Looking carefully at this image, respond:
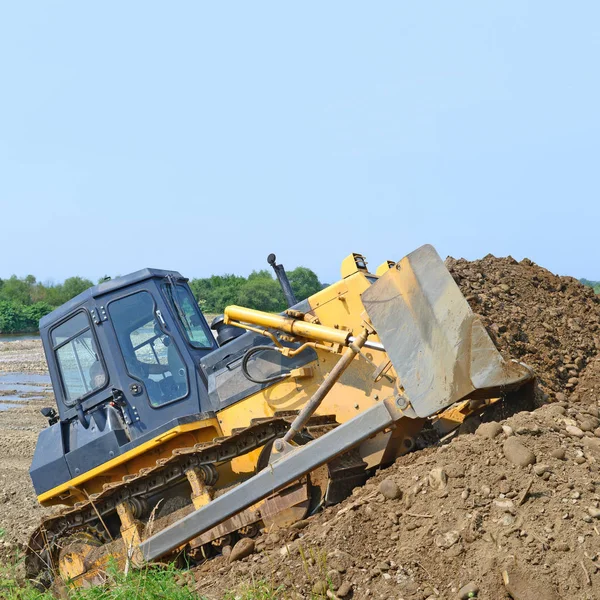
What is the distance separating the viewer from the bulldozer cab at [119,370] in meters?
6.67

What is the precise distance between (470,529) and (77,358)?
4.13 meters

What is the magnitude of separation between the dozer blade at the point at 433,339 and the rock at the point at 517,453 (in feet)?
1.45

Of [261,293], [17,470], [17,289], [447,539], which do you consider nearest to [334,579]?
[447,539]

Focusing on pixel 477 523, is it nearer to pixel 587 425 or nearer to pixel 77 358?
pixel 587 425

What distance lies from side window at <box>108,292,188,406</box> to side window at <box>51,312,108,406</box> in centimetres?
29

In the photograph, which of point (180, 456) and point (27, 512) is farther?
point (27, 512)

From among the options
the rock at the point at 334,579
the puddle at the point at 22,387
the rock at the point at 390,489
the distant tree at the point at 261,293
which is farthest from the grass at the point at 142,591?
the distant tree at the point at 261,293

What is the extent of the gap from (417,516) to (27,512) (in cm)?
586

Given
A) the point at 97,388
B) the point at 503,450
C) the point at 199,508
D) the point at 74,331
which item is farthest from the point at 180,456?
the point at 503,450

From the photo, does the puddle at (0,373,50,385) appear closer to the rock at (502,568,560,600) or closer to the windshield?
the windshield

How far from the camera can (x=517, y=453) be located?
4.58 meters

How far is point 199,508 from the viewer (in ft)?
19.5

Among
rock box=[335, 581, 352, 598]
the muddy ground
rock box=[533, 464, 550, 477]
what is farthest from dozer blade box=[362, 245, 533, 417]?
the muddy ground

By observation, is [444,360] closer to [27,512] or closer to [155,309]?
[155,309]
